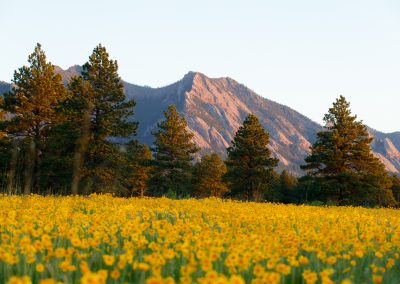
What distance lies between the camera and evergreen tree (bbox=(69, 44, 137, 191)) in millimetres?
31172

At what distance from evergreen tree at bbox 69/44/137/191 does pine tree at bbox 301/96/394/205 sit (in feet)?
54.0

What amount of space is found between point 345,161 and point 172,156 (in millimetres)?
19834

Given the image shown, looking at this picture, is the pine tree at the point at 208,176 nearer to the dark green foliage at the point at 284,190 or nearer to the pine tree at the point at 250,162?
the dark green foliage at the point at 284,190

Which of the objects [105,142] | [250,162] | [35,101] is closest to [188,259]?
[105,142]

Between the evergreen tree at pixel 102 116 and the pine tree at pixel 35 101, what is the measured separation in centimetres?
292

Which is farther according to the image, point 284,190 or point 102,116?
Result: point 284,190

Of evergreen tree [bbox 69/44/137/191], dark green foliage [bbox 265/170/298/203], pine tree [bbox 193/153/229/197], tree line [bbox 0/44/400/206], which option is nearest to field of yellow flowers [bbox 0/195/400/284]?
tree line [bbox 0/44/400/206]

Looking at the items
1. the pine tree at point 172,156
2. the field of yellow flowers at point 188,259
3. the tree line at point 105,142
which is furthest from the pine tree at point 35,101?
the field of yellow flowers at point 188,259

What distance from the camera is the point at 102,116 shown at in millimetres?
31969

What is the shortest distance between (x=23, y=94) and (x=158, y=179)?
19.1m

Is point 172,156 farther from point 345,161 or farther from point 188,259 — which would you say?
point 188,259

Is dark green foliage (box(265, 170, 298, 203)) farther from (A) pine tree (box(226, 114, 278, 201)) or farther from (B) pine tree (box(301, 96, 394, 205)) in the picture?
(B) pine tree (box(301, 96, 394, 205))

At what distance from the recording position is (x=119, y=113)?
3266cm

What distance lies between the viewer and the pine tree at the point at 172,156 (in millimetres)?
47406
